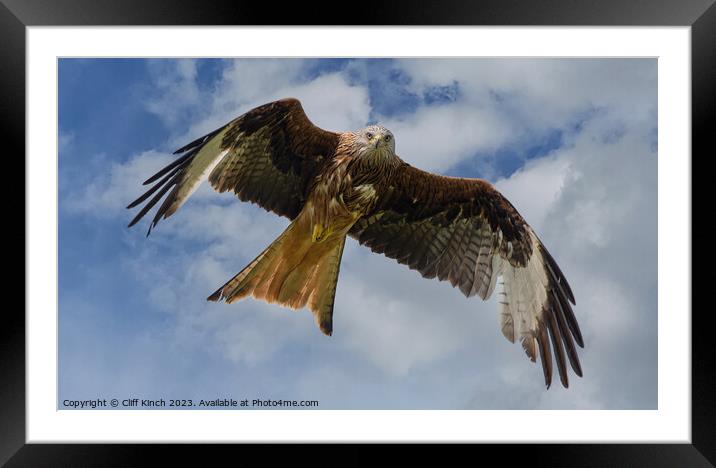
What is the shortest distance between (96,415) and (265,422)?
2.90 feet

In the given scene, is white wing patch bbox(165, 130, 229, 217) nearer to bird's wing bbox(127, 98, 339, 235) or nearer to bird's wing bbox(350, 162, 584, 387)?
bird's wing bbox(127, 98, 339, 235)

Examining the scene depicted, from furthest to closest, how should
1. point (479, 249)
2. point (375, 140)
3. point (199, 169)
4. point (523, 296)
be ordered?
point (479, 249) < point (523, 296) < point (375, 140) < point (199, 169)

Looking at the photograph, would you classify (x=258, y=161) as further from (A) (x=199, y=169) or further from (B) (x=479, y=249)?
(B) (x=479, y=249)

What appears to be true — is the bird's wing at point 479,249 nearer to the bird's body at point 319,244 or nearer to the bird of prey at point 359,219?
the bird of prey at point 359,219

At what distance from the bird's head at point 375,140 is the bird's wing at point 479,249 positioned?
19cm

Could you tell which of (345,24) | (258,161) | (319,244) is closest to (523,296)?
(319,244)

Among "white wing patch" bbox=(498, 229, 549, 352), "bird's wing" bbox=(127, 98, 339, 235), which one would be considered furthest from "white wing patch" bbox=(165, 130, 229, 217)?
"white wing patch" bbox=(498, 229, 549, 352)

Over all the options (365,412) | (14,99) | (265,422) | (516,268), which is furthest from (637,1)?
(14,99)

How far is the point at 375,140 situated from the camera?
336cm

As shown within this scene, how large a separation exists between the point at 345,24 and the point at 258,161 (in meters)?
0.94

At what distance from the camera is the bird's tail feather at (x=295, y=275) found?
11.2ft

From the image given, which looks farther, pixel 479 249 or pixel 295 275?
pixel 479 249

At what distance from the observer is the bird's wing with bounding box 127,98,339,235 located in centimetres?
319

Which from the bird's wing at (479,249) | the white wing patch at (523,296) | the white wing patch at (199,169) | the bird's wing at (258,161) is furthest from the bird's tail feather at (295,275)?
the white wing patch at (523,296)
